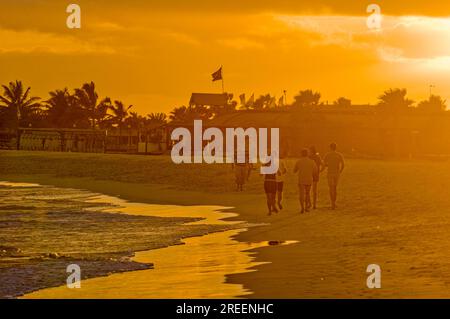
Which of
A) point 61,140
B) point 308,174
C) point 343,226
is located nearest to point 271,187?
point 308,174

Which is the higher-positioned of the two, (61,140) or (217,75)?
(217,75)

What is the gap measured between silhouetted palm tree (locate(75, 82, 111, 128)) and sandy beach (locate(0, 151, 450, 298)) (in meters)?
52.4

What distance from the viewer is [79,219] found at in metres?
26.0

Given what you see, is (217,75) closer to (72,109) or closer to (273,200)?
(72,109)

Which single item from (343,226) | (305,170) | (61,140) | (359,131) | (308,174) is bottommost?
(343,226)

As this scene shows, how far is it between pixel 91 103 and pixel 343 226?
280 ft

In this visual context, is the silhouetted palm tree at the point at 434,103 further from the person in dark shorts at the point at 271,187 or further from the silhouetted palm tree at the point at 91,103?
the person in dark shorts at the point at 271,187

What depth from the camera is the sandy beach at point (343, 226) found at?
39.9 ft

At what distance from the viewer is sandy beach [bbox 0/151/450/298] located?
39.9ft

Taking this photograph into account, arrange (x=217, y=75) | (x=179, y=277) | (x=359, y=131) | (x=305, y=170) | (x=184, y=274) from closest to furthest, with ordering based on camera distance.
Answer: (x=179, y=277)
(x=184, y=274)
(x=305, y=170)
(x=359, y=131)
(x=217, y=75)

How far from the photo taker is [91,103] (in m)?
103

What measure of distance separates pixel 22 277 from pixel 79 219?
39.6 feet

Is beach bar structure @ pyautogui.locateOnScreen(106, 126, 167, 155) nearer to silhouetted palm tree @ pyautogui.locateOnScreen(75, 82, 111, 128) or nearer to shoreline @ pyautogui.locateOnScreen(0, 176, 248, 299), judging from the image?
→ silhouetted palm tree @ pyautogui.locateOnScreen(75, 82, 111, 128)
